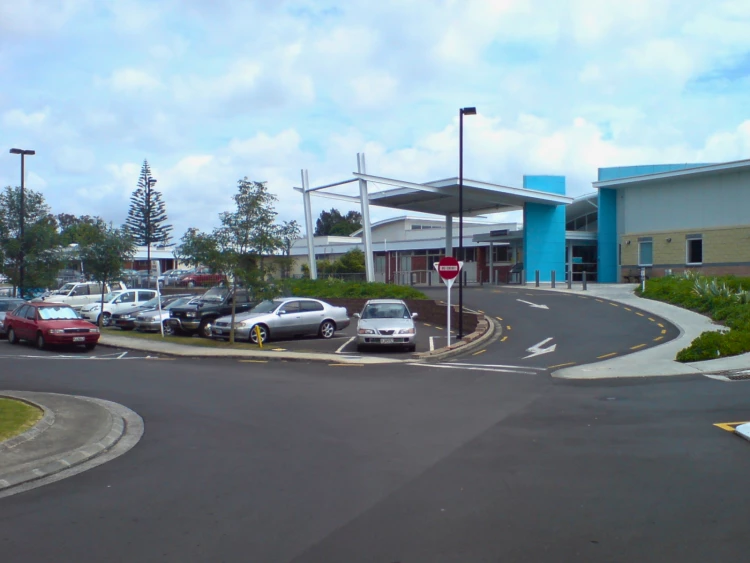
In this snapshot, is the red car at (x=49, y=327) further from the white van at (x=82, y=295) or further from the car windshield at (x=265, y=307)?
the white van at (x=82, y=295)

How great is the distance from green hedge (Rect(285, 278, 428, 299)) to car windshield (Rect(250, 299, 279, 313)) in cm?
684

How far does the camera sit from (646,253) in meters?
44.3

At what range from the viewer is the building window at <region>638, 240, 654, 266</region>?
43.9 metres

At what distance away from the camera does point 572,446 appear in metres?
8.84

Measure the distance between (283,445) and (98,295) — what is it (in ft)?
93.3

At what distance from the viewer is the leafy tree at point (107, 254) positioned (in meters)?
30.0

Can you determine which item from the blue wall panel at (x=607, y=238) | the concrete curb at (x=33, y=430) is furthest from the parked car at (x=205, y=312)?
the blue wall panel at (x=607, y=238)

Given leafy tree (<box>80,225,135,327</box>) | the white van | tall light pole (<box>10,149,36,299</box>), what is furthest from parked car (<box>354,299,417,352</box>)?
tall light pole (<box>10,149,36,299</box>)

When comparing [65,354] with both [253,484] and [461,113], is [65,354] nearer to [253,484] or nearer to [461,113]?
[461,113]

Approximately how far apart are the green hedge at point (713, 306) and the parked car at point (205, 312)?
15.0 meters

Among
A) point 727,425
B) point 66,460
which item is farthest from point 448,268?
point 66,460

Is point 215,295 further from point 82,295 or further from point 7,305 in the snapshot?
point 82,295

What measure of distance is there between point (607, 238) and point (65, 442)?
42925mm

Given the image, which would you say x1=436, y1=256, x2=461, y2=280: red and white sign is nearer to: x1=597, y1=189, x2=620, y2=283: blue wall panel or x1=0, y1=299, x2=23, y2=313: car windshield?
x1=0, y1=299, x2=23, y2=313: car windshield
